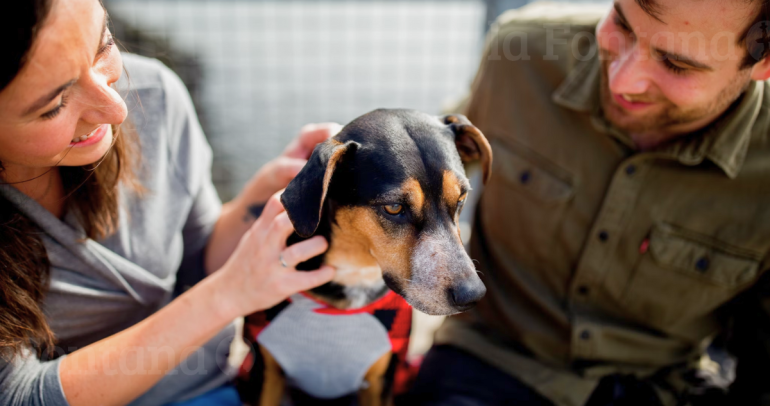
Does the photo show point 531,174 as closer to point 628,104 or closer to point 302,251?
point 628,104

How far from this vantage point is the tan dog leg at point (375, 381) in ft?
7.41

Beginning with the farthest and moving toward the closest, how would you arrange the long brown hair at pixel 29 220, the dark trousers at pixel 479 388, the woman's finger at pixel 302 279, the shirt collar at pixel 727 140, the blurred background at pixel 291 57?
the blurred background at pixel 291 57
the dark trousers at pixel 479 388
the shirt collar at pixel 727 140
the woman's finger at pixel 302 279
the long brown hair at pixel 29 220

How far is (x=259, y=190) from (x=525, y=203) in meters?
1.31

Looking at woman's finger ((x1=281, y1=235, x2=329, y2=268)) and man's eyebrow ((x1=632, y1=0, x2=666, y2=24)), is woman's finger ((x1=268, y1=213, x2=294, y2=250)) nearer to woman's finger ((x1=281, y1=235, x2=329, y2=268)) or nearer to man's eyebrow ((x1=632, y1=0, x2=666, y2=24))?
woman's finger ((x1=281, y1=235, x2=329, y2=268))

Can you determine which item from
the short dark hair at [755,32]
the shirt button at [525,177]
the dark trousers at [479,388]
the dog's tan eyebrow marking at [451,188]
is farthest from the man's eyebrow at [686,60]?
the dark trousers at [479,388]

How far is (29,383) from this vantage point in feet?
5.35

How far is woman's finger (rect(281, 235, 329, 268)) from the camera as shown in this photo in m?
1.76

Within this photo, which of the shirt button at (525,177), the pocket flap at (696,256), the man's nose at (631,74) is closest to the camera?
the man's nose at (631,74)

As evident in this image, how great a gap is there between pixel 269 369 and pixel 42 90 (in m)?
1.44

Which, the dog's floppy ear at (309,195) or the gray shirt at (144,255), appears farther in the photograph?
the gray shirt at (144,255)

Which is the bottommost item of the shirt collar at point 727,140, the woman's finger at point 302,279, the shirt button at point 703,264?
the shirt button at point 703,264

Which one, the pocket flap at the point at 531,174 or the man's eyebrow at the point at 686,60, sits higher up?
the man's eyebrow at the point at 686,60

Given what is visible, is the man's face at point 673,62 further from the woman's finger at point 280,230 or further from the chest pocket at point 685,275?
the woman's finger at point 280,230

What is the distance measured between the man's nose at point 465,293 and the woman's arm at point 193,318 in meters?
0.51
